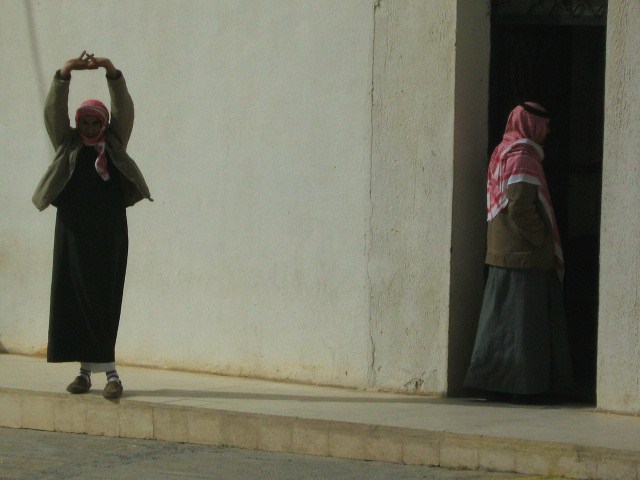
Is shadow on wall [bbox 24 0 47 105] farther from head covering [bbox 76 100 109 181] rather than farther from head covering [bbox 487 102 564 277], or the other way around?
head covering [bbox 487 102 564 277]

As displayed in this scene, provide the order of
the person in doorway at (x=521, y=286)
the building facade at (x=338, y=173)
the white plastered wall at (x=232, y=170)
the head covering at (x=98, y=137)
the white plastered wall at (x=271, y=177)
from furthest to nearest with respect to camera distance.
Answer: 1. the white plastered wall at (x=232, y=170)
2. the white plastered wall at (x=271, y=177)
3. the building facade at (x=338, y=173)
4. the person in doorway at (x=521, y=286)
5. the head covering at (x=98, y=137)

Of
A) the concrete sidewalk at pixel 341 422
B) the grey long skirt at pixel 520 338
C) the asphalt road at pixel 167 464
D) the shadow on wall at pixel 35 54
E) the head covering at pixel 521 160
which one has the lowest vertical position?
the asphalt road at pixel 167 464

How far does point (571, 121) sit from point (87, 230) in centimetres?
315

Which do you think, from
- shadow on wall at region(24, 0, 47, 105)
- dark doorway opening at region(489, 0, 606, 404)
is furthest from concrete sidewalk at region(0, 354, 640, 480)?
shadow on wall at region(24, 0, 47, 105)

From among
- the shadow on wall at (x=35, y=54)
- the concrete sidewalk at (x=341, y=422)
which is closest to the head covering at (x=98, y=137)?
the concrete sidewalk at (x=341, y=422)

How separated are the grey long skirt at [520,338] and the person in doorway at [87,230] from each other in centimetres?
197

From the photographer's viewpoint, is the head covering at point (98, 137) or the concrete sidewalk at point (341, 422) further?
the head covering at point (98, 137)

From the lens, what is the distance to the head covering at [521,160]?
782 centimetres

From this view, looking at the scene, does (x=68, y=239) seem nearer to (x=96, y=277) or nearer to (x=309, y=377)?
(x=96, y=277)

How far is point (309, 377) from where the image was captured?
8.58 m

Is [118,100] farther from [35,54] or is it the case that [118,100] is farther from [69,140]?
[35,54]

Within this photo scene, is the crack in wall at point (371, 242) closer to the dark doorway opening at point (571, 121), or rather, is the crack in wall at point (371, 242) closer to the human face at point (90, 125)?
the dark doorway opening at point (571, 121)

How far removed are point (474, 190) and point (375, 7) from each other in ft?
3.91

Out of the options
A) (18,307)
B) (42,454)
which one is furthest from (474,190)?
(18,307)
